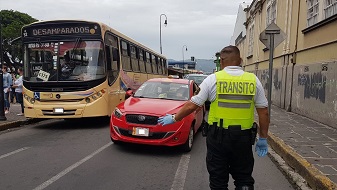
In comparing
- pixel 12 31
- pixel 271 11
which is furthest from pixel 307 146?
pixel 12 31

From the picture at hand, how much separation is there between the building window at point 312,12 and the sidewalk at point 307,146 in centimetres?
323

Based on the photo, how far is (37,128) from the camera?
30.8 ft

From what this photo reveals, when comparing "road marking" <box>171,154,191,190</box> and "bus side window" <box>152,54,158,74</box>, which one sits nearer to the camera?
"road marking" <box>171,154,191,190</box>

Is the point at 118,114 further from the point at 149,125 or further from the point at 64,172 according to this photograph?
the point at 64,172

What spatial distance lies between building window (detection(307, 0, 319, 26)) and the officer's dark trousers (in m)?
8.62

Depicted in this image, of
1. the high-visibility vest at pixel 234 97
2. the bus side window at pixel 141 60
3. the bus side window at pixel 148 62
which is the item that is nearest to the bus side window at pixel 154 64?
the bus side window at pixel 148 62

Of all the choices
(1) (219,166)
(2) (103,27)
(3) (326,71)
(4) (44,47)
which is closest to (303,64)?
(3) (326,71)

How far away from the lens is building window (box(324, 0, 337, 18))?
351 inches

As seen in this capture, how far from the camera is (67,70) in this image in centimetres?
914

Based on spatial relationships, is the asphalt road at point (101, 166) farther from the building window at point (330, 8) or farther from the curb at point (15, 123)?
the building window at point (330, 8)

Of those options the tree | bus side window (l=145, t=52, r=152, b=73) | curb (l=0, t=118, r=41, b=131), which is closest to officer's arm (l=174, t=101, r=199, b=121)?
curb (l=0, t=118, r=41, b=131)

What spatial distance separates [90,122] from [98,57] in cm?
236

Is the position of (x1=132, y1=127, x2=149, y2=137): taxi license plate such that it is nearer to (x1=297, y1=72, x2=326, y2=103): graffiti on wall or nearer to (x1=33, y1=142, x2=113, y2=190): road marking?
(x1=33, y1=142, x2=113, y2=190): road marking

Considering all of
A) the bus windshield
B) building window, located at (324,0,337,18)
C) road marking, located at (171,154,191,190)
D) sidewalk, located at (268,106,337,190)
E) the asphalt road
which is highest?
building window, located at (324,0,337,18)
